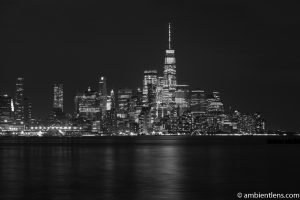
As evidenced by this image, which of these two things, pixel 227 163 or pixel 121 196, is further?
pixel 227 163

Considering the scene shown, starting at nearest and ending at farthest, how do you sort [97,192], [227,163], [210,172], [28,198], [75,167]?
Answer: [28,198] < [97,192] < [210,172] < [75,167] < [227,163]

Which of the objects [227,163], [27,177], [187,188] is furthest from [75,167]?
[187,188]

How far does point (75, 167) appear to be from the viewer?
71.4 meters

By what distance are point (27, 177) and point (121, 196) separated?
1742 cm

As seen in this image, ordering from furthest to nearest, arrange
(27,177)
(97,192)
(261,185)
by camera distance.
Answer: (27,177), (261,185), (97,192)

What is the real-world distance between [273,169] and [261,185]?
1750 centimetres

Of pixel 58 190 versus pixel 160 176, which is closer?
pixel 58 190

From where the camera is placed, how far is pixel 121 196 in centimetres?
4425

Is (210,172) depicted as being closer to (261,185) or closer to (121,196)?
(261,185)

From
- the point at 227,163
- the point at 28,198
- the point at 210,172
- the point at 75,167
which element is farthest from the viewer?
the point at 227,163

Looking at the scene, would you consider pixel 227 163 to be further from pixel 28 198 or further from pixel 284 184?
pixel 28 198

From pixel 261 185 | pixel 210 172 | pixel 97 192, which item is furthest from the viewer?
pixel 210 172

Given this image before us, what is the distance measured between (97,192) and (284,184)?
16.1 metres

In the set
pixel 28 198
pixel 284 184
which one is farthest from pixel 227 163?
pixel 28 198
